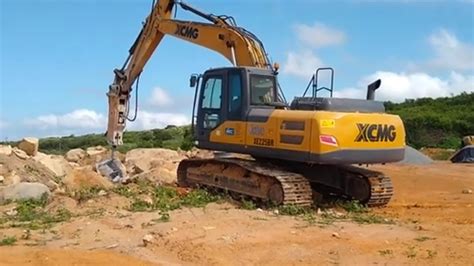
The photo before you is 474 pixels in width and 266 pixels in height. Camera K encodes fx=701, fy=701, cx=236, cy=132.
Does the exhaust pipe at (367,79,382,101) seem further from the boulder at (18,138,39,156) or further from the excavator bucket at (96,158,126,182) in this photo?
the boulder at (18,138,39,156)

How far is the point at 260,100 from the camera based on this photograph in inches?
467

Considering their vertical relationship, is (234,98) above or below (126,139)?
above

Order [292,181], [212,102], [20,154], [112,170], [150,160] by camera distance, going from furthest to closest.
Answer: [150,160] → [20,154] → [112,170] → [212,102] → [292,181]

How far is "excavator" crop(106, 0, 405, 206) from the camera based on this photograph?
421 inches

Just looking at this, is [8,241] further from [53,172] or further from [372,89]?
[53,172]

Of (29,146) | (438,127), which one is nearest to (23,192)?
(29,146)

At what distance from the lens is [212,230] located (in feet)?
27.9

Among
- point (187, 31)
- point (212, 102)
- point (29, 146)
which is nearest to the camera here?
point (212, 102)

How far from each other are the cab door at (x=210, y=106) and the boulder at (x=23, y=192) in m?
2.91

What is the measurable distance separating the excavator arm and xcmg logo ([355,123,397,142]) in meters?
3.62

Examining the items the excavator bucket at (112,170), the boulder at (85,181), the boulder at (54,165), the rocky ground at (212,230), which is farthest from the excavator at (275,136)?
the boulder at (54,165)

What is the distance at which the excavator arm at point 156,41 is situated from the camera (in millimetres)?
13891

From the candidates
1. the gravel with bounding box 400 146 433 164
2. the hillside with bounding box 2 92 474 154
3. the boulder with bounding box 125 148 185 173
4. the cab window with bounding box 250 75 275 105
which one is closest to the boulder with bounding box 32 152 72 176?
the boulder with bounding box 125 148 185 173

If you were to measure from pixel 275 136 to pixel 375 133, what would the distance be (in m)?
1.58
